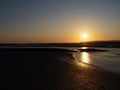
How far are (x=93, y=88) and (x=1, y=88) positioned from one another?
4970mm

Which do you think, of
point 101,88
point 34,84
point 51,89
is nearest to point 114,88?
point 101,88

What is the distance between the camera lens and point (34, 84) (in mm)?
12344

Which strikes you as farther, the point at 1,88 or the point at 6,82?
the point at 6,82

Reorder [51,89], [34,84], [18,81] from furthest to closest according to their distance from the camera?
[18,81] < [34,84] < [51,89]

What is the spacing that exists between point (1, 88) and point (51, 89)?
2.70 metres

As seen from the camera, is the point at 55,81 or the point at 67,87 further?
the point at 55,81

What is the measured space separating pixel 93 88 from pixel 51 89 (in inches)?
89.7

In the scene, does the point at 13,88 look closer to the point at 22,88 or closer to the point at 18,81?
the point at 22,88

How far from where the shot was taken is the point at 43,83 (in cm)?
1262

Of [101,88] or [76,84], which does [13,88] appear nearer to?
[76,84]

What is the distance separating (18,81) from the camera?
43.1 ft

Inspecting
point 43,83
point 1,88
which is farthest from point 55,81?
point 1,88

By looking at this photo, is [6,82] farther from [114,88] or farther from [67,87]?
[114,88]

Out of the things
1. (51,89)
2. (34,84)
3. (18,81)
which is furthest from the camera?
(18,81)
